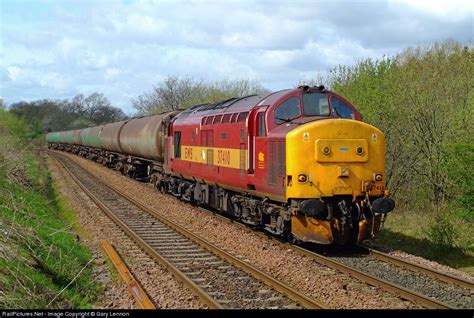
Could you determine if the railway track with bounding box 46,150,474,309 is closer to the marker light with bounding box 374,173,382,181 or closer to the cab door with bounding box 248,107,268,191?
the marker light with bounding box 374,173,382,181

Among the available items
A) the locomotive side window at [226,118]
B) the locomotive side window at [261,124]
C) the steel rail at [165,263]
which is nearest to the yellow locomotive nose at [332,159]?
the locomotive side window at [261,124]

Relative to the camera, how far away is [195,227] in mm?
16656

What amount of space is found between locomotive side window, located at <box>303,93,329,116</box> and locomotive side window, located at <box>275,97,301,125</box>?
0.20m

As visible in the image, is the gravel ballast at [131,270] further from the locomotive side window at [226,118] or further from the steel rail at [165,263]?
the locomotive side window at [226,118]

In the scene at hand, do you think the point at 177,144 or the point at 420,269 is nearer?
the point at 420,269

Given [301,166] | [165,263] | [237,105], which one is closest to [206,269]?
[165,263]

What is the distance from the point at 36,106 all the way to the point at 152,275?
130 meters

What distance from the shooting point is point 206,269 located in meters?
11.2

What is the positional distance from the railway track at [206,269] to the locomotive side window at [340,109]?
421cm

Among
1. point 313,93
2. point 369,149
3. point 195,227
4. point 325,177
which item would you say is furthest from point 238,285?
point 195,227

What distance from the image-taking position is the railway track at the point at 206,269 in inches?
348

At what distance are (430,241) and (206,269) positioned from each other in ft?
24.7

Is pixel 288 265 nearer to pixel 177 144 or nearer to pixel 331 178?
pixel 331 178

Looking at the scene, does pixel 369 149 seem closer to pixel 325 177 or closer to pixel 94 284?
pixel 325 177
